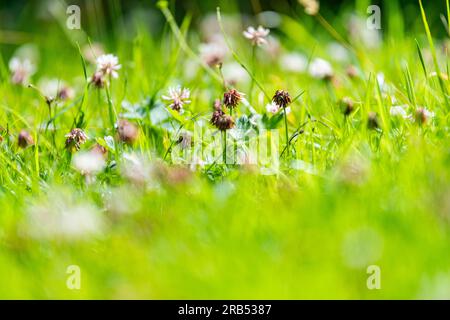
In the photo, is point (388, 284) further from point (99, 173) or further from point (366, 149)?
point (99, 173)

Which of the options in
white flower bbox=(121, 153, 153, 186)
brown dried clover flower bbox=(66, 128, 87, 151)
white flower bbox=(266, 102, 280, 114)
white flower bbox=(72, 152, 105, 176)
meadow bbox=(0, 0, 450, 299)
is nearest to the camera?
meadow bbox=(0, 0, 450, 299)

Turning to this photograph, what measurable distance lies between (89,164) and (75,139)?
14 centimetres

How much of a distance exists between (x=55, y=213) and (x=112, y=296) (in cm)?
26

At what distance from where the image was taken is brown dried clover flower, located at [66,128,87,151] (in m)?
1.72

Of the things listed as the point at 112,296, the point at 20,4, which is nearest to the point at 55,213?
the point at 112,296

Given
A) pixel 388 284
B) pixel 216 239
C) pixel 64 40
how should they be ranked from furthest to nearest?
pixel 64 40
pixel 216 239
pixel 388 284

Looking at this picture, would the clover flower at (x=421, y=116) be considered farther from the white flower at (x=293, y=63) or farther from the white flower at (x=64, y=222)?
the white flower at (x=293, y=63)

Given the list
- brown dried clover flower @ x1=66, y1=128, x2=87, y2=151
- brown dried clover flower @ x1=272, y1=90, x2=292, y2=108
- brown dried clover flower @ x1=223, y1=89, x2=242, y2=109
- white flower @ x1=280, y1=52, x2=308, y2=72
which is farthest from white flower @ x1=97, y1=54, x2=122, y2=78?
white flower @ x1=280, y1=52, x2=308, y2=72

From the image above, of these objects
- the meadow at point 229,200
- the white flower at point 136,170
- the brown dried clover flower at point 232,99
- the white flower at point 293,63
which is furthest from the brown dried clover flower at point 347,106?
the white flower at point 293,63

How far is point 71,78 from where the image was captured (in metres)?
2.87

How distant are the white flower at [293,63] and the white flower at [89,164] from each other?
4.14ft

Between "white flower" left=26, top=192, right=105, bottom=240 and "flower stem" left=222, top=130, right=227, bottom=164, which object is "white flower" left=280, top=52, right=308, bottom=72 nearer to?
"flower stem" left=222, top=130, right=227, bottom=164

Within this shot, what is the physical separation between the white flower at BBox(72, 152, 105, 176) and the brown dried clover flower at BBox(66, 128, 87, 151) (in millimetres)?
55

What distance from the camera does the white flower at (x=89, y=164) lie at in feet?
5.26
